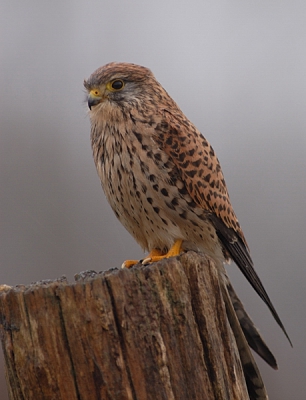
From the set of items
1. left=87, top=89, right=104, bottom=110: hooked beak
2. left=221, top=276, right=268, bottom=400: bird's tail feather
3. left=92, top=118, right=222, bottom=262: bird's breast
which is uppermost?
left=87, top=89, right=104, bottom=110: hooked beak

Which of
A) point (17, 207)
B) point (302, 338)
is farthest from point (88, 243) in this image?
point (302, 338)

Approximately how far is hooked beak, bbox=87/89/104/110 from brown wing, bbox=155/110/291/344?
0.41 meters

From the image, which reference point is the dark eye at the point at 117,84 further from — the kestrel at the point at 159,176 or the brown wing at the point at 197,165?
the brown wing at the point at 197,165

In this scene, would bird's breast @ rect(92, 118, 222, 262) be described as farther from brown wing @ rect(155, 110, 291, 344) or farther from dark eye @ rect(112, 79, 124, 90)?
dark eye @ rect(112, 79, 124, 90)

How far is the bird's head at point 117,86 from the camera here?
11.8 ft

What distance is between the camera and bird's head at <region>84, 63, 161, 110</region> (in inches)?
141

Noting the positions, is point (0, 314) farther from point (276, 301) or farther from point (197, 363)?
point (276, 301)

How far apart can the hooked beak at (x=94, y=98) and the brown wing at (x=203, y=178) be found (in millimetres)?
411

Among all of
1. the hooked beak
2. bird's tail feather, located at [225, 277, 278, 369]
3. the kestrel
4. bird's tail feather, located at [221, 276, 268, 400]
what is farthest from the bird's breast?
bird's tail feather, located at [221, 276, 268, 400]

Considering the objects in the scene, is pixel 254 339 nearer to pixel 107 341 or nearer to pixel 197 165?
pixel 197 165

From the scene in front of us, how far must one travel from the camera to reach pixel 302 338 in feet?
20.4

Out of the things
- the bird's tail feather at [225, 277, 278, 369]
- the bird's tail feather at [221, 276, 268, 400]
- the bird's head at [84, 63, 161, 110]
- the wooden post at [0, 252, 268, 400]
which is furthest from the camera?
the bird's head at [84, 63, 161, 110]

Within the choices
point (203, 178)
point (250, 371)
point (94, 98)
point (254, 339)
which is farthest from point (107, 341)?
point (94, 98)

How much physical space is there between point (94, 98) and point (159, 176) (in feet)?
2.33
